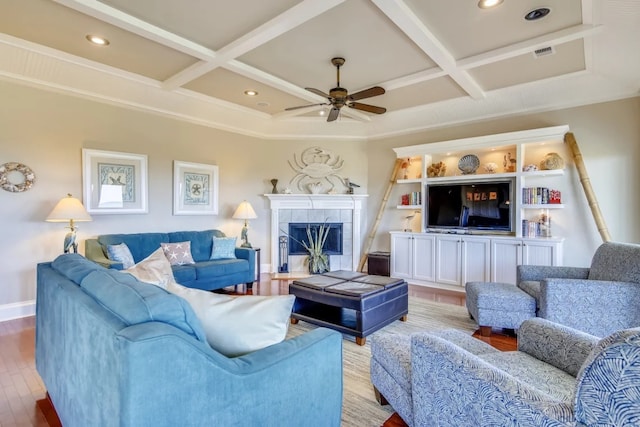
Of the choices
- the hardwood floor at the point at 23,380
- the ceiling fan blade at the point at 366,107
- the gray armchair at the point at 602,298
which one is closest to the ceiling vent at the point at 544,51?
the ceiling fan blade at the point at 366,107

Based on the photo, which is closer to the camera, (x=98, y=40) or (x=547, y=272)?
(x=98, y=40)

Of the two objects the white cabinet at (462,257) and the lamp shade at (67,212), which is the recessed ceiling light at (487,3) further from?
the lamp shade at (67,212)

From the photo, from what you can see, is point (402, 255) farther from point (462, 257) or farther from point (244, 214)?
point (244, 214)

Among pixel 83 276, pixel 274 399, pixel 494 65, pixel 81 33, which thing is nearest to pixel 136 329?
pixel 274 399

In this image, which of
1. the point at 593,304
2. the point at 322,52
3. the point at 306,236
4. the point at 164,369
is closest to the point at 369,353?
the point at 593,304

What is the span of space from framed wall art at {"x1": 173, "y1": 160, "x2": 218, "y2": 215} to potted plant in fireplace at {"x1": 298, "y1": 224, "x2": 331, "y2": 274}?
183cm

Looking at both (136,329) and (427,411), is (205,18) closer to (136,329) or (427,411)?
(136,329)

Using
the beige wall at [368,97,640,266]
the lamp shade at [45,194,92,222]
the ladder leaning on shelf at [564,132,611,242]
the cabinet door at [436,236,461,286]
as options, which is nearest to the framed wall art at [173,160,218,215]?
the lamp shade at [45,194,92,222]

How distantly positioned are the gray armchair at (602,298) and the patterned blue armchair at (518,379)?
1.24 metres

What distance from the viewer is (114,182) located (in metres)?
4.59

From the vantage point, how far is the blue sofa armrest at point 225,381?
987 mm

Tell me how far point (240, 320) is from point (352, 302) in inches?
72.0

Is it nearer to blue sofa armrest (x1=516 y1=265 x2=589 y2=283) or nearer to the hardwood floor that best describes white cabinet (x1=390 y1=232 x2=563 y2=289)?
blue sofa armrest (x1=516 y1=265 x2=589 y2=283)

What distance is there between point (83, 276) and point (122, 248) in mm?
2825
